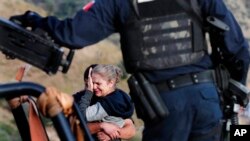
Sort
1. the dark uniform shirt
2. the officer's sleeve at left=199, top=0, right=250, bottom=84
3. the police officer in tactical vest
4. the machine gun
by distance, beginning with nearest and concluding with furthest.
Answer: the machine gun < the dark uniform shirt < the police officer in tactical vest < the officer's sleeve at left=199, top=0, right=250, bottom=84

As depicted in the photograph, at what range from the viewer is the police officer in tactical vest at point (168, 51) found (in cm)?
407

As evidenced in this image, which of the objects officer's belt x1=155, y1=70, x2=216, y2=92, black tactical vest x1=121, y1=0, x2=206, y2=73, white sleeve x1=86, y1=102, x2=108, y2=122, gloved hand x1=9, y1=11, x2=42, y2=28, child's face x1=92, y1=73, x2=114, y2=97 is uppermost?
gloved hand x1=9, y1=11, x2=42, y2=28

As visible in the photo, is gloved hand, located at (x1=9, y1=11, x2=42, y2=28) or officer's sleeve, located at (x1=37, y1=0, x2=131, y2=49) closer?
gloved hand, located at (x1=9, y1=11, x2=42, y2=28)

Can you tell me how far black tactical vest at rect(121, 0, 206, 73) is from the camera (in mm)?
4129

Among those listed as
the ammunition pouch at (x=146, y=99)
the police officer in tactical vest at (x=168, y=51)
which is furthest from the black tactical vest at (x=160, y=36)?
the ammunition pouch at (x=146, y=99)

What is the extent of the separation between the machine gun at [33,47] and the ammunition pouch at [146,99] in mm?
735

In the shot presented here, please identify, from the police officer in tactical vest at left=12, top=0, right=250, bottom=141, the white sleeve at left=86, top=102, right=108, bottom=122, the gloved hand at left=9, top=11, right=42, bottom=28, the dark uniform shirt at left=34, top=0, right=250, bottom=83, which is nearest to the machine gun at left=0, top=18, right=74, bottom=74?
the gloved hand at left=9, top=11, right=42, bottom=28

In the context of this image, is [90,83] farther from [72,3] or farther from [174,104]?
[72,3]

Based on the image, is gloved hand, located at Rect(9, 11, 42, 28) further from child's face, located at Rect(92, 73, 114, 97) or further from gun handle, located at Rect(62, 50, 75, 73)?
child's face, located at Rect(92, 73, 114, 97)

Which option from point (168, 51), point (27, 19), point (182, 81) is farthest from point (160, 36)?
point (27, 19)

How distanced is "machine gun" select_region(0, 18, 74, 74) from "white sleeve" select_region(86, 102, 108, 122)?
1.01 m

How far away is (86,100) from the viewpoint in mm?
4625

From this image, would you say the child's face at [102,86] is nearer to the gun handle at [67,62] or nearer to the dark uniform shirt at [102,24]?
the dark uniform shirt at [102,24]

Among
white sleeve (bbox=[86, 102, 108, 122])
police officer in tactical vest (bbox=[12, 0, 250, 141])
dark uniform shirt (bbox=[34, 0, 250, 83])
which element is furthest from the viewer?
white sleeve (bbox=[86, 102, 108, 122])
